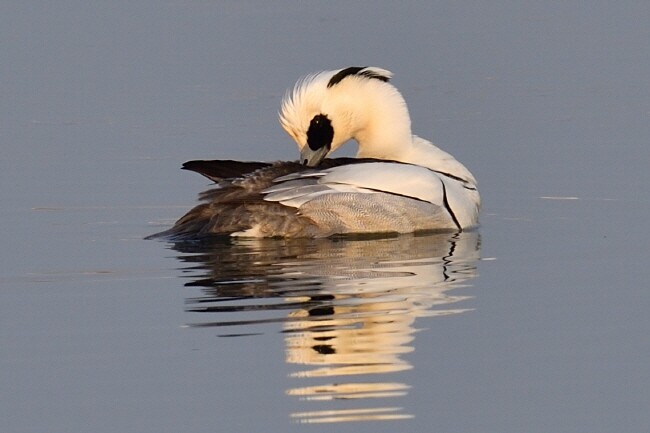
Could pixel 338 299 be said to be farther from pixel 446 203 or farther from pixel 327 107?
pixel 327 107

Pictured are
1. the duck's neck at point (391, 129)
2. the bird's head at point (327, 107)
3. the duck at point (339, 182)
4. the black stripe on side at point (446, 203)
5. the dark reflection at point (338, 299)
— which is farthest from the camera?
the duck's neck at point (391, 129)

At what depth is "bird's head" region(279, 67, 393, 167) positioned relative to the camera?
14.3m

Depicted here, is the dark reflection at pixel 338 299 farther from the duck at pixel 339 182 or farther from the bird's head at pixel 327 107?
the bird's head at pixel 327 107

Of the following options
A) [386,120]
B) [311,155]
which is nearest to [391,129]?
[386,120]

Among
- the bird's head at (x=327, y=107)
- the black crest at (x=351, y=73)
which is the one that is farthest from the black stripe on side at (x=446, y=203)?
the black crest at (x=351, y=73)

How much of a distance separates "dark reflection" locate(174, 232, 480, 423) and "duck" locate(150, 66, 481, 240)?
16 centimetres

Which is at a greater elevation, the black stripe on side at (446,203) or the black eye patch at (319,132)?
the black eye patch at (319,132)

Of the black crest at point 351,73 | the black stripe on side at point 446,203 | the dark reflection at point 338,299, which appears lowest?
the dark reflection at point 338,299

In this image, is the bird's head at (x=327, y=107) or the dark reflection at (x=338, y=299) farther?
the bird's head at (x=327, y=107)

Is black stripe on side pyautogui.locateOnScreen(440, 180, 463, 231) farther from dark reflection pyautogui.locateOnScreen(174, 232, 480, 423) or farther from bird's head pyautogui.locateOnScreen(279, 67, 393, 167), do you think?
bird's head pyautogui.locateOnScreen(279, 67, 393, 167)

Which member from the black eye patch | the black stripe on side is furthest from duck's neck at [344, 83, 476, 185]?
the black stripe on side

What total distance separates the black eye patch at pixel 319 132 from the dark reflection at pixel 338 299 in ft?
4.70

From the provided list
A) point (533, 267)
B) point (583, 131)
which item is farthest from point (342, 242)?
point (583, 131)

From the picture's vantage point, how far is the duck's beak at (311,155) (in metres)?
14.4
